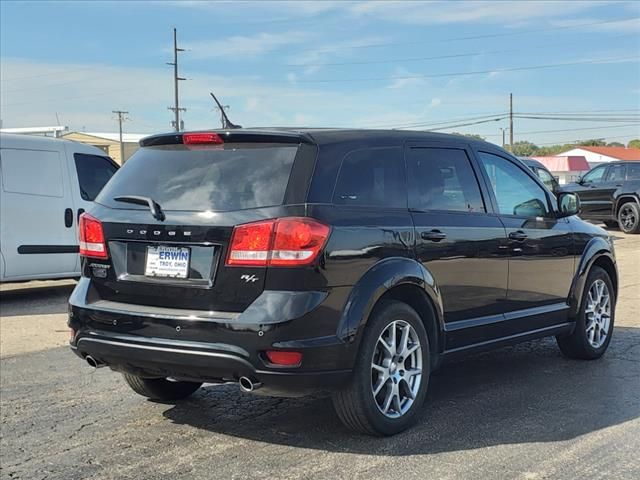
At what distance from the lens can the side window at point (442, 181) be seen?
4898 mm

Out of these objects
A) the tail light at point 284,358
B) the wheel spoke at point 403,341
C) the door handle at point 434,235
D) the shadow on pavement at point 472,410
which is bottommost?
the shadow on pavement at point 472,410

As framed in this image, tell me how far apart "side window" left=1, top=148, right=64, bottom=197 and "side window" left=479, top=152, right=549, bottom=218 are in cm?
633

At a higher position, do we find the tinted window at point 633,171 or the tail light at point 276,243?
the tail light at point 276,243

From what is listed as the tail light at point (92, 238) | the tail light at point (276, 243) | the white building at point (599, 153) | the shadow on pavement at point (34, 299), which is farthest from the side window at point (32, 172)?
the white building at point (599, 153)

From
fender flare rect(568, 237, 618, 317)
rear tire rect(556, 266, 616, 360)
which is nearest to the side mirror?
fender flare rect(568, 237, 618, 317)

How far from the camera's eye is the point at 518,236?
18.2 feet

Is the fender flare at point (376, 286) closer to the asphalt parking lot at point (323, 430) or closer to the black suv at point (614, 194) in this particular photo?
the asphalt parking lot at point (323, 430)

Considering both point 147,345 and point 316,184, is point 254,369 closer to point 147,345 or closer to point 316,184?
point 147,345

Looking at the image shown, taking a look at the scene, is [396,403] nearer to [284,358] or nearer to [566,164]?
[284,358]

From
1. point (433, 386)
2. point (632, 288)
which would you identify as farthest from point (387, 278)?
point (632, 288)

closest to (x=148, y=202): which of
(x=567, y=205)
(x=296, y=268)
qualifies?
(x=296, y=268)

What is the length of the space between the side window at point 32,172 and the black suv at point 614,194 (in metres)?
13.1

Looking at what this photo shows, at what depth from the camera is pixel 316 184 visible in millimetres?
4188

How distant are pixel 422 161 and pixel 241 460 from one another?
7.39ft
